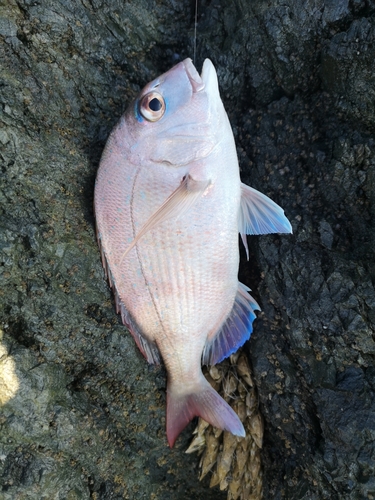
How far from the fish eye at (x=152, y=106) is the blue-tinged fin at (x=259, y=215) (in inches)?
22.1

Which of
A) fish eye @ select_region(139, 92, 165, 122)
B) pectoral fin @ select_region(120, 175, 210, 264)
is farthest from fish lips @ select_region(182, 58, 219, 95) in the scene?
pectoral fin @ select_region(120, 175, 210, 264)

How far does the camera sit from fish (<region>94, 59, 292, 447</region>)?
193cm

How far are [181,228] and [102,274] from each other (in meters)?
0.51

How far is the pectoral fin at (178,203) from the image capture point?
1.88 m

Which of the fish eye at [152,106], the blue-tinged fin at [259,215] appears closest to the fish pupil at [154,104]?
the fish eye at [152,106]

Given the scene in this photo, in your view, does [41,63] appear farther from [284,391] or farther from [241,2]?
[284,391]

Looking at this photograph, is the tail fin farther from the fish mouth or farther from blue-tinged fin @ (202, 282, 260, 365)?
the fish mouth

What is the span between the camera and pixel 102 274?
2139 millimetres

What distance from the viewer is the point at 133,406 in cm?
220

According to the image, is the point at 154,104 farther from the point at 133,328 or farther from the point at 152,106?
the point at 133,328

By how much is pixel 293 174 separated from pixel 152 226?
0.82 metres

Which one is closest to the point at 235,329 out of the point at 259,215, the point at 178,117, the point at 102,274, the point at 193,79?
the point at 259,215

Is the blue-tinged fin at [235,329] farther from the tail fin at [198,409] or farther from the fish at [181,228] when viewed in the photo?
the tail fin at [198,409]

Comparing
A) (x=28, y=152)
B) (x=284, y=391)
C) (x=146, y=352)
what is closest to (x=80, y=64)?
(x=28, y=152)
